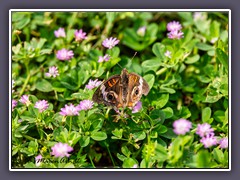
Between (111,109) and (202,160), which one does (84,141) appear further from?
(202,160)

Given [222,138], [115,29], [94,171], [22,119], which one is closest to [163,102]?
[222,138]

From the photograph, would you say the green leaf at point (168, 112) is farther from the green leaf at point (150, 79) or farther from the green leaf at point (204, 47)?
the green leaf at point (204, 47)

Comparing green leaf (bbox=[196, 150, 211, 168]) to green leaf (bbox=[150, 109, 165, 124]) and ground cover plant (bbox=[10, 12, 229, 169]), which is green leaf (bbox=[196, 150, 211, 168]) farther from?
green leaf (bbox=[150, 109, 165, 124])

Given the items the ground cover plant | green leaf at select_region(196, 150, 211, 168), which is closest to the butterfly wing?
the ground cover plant

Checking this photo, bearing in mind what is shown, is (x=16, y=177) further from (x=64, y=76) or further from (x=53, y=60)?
(x=53, y=60)

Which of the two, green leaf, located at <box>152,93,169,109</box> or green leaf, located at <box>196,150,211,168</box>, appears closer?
green leaf, located at <box>196,150,211,168</box>

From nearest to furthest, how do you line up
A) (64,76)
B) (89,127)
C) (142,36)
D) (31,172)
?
(31,172) → (89,127) → (64,76) → (142,36)

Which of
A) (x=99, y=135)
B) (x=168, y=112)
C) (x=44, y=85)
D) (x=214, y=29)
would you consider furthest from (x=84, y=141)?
(x=214, y=29)
